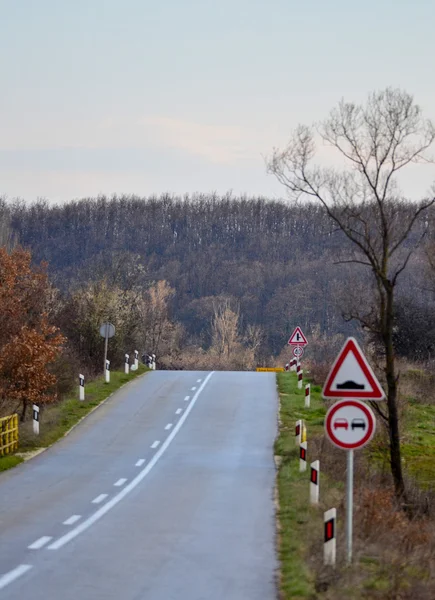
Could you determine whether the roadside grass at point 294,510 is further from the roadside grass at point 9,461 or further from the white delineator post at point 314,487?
the roadside grass at point 9,461

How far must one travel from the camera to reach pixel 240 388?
3741cm

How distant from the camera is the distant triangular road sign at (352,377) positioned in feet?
32.7

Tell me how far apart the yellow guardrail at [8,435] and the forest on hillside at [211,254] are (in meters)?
53.0

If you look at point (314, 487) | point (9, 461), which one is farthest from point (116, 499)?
point (9, 461)

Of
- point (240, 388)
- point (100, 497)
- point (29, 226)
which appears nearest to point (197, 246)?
point (29, 226)

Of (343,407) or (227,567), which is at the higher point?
(343,407)

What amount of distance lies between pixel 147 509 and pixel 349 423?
22.8ft

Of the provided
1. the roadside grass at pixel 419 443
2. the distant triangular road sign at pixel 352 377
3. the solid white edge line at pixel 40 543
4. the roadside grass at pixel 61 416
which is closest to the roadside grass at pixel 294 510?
the distant triangular road sign at pixel 352 377

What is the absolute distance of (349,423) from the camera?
9.78m

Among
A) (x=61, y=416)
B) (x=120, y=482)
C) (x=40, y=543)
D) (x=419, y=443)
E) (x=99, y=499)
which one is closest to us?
(x=40, y=543)

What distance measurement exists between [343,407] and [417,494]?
33.2 feet

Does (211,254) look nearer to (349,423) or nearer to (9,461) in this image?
(9,461)

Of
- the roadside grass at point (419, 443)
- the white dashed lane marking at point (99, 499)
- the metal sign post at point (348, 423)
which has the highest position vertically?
the metal sign post at point (348, 423)

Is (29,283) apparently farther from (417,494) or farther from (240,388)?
(417,494)
